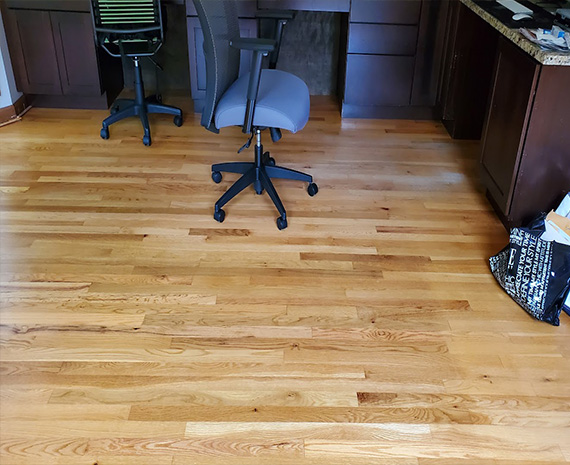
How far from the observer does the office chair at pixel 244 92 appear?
2.31m

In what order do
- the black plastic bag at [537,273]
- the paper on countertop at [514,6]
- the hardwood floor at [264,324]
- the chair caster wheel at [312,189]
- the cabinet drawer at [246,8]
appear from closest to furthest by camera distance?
the hardwood floor at [264,324] → the black plastic bag at [537,273] → the paper on countertop at [514,6] → the chair caster wheel at [312,189] → the cabinet drawer at [246,8]

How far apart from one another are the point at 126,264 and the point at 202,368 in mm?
698

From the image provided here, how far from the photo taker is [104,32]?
3.30m

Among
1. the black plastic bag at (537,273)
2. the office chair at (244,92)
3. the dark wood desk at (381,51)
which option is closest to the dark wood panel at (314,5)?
the dark wood desk at (381,51)

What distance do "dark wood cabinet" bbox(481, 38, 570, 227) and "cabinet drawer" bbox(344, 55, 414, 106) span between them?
107 centimetres

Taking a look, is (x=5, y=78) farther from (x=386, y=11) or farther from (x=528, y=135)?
(x=528, y=135)

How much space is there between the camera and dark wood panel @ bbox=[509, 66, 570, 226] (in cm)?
225

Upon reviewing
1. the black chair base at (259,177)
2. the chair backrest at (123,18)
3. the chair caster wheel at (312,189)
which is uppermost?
the chair backrest at (123,18)

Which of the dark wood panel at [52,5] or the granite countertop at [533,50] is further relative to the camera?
the dark wood panel at [52,5]

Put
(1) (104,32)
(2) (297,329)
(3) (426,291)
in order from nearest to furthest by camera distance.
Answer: (2) (297,329)
(3) (426,291)
(1) (104,32)

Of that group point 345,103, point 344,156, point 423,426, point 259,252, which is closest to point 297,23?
point 345,103

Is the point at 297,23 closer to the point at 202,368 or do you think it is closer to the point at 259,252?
the point at 259,252

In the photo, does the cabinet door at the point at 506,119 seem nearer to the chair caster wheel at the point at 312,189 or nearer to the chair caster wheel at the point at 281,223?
the chair caster wheel at the point at 312,189

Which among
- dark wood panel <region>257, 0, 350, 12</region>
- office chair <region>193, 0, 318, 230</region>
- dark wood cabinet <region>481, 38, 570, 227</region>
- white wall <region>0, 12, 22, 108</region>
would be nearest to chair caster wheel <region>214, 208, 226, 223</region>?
office chair <region>193, 0, 318, 230</region>
